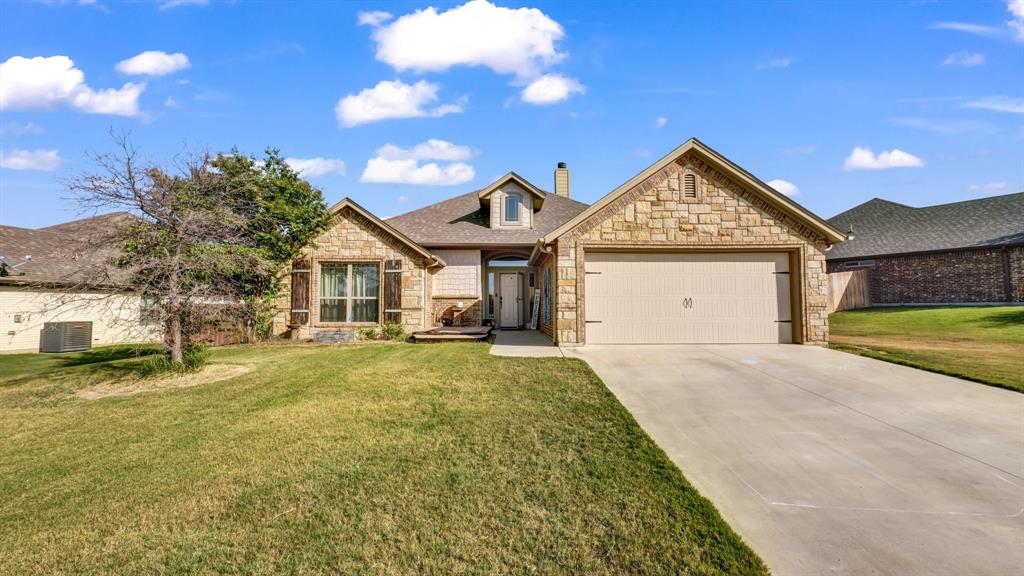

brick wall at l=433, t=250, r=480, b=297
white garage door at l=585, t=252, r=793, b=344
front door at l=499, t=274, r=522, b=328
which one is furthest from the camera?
front door at l=499, t=274, r=522, b=328

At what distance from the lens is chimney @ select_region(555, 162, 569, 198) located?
22.5 m

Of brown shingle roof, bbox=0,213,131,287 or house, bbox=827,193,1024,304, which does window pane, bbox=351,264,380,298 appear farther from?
house, bbox=827,193,1024,304

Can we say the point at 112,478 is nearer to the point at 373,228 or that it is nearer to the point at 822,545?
the point at 822,545

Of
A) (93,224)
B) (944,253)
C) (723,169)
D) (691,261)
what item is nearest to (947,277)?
(944,253)

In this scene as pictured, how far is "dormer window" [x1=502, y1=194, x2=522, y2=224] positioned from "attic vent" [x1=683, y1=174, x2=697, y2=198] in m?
7.33

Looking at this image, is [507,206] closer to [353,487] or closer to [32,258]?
[353,487]

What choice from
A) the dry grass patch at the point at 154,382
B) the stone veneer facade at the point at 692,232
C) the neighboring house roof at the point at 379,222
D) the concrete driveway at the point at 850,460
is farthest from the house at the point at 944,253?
the dry grass patch at the point at 154,382

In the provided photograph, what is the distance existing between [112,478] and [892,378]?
A: 1092 cm

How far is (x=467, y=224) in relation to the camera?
17500 millimetres

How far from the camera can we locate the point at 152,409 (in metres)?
6.45

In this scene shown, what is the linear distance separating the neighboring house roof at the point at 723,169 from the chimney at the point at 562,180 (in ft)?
37.5

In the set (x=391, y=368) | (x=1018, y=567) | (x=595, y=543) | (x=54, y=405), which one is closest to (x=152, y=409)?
(x=54, y=405)

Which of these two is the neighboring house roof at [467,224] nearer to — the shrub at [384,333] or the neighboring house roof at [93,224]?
the shrub at [384,333]

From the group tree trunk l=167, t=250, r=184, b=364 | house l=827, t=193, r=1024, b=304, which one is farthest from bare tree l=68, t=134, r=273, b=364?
house l=827, t=193, r=1024, b=304
